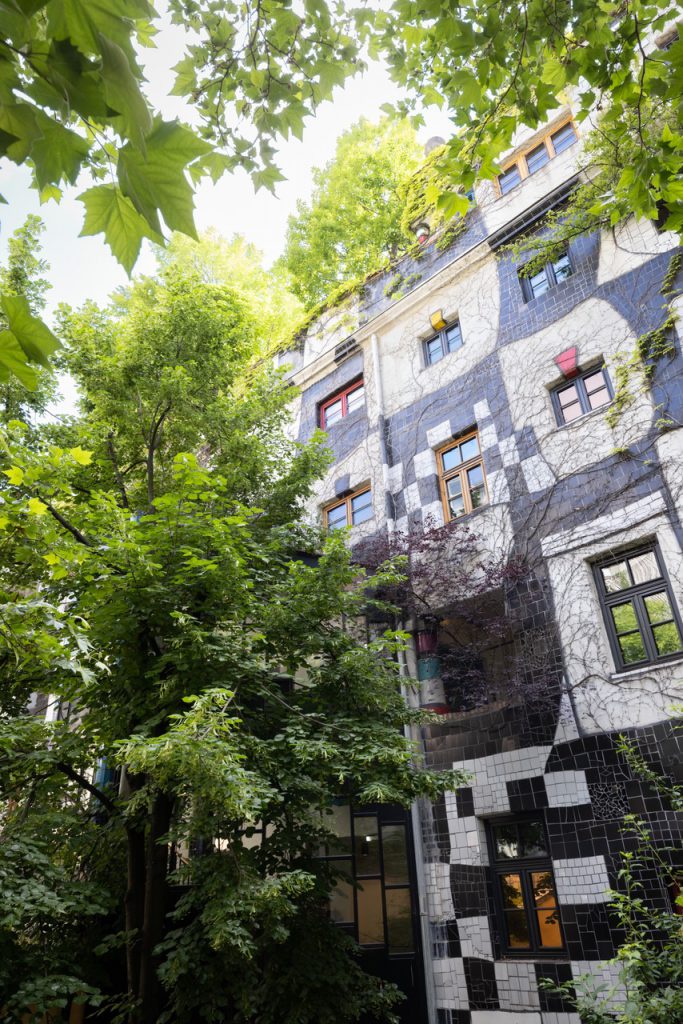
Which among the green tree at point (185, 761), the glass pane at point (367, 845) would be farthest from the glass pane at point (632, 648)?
the glass pane at point (367, 845)

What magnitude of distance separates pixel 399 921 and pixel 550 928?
2038mm

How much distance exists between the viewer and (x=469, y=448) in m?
10.3

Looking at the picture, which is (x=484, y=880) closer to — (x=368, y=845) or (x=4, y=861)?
(x=368, y=845)

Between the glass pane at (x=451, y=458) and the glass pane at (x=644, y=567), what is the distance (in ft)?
11.0

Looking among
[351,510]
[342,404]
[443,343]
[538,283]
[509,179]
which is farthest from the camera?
[342,404]

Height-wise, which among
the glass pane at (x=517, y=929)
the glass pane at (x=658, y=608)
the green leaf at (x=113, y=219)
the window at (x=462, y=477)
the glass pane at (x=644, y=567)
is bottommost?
the glass pane at (x=517, y=929)

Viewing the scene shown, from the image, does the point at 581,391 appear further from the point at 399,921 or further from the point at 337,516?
the point at 399,921

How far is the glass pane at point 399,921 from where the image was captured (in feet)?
26.8

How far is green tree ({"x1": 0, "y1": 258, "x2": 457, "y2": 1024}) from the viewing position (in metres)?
4.97

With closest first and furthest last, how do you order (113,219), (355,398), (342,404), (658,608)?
(113,219) → (658,608) → (355,398) → (342,404)

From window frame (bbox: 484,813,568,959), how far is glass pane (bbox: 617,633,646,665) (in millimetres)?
2060

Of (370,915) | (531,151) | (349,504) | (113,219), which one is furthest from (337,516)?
(113,219)

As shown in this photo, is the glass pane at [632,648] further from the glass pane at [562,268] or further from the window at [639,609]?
the glass pane at [562,268]

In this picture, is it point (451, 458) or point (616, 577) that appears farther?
point (451, 458)
